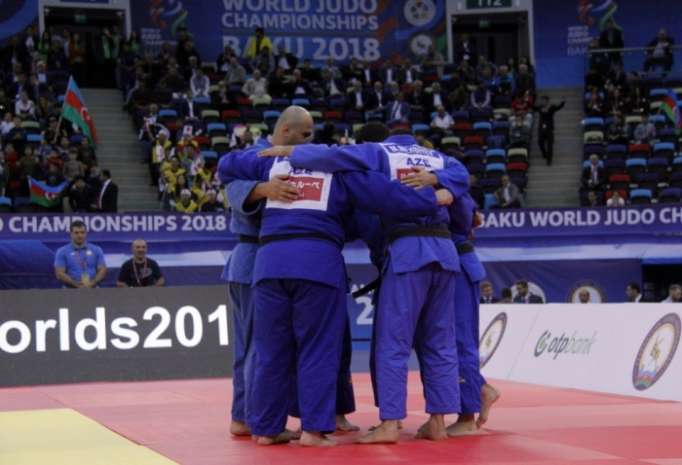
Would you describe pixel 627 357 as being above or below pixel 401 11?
below

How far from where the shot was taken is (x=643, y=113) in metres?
28.6

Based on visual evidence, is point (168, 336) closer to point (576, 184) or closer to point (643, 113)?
point (576, 184)

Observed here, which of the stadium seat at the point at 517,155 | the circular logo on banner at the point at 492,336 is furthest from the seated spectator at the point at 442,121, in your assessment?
the circular logo on banner at the point at 492,336

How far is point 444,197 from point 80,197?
15345mm

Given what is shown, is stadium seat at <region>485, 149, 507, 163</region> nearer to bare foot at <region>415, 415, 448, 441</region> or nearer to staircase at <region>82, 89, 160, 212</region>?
staircase at <region>82, 89, 160, 212</region>

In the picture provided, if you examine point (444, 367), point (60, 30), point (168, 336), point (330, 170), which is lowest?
point (168, 336)

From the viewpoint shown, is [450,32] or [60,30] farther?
[450,32]

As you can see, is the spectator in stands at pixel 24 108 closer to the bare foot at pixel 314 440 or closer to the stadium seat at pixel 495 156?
the stadium seat at pixel 495 156

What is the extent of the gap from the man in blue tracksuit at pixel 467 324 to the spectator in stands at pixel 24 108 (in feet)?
62.1

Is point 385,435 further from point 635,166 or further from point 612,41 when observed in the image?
point 612,41

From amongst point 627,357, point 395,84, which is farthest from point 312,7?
point 627,357

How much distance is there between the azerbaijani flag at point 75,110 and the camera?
2461 cm

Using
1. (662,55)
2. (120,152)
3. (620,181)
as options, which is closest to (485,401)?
(620,181)

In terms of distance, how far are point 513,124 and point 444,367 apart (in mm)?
20913
